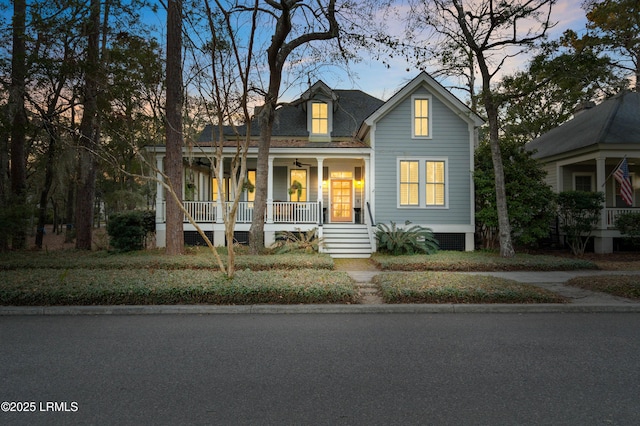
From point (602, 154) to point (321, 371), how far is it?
16.0m

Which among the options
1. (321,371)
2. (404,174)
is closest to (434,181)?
(404,174)

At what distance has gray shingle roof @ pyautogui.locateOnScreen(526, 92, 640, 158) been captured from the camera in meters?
15.1

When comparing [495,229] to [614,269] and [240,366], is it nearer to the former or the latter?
[614,269]

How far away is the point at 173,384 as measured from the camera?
363 cm

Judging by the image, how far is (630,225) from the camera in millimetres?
14148

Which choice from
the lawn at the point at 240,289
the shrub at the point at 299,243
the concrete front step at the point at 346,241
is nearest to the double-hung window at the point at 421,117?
the concrete front step at the point at 346,241

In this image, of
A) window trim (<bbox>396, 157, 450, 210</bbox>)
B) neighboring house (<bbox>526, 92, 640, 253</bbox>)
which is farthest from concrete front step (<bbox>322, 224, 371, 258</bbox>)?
neighboring house (<bbox>526, 92, 640, 253</bbox>)

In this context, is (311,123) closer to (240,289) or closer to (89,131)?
(89,131)

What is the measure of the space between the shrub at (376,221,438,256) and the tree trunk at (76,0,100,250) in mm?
10477

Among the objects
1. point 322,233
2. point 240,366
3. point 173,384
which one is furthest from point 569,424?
point 322,233

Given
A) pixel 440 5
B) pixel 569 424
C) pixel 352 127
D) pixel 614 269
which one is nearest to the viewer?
pixel 569 424

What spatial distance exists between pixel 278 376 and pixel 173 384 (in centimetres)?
99

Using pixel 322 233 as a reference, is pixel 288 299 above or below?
below

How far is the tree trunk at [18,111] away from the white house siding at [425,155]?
40.8 feet
